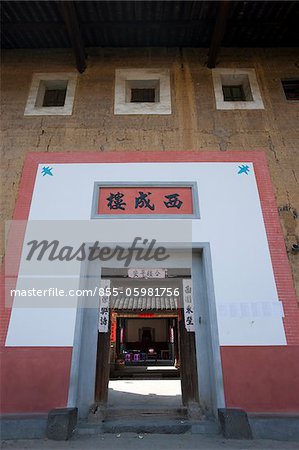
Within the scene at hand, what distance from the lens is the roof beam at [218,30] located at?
505 cm

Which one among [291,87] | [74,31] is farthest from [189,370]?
[74,31]

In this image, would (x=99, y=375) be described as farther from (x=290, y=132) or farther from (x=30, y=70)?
(x=30, y=70)

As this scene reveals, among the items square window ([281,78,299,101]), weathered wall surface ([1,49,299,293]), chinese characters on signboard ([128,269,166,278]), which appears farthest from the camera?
square window ([281,78,299,101])

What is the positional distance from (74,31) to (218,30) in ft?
8.06

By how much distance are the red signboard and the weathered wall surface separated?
78 centimetres

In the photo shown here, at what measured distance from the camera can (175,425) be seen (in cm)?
352

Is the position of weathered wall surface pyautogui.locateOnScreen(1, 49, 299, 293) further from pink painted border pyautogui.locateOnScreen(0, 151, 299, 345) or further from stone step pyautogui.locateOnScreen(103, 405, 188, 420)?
stone step pyautogui.locateOnScreen(103, 405, 188, 420)

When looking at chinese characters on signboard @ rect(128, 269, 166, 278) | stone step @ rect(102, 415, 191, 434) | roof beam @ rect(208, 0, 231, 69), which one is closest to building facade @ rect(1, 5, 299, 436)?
chinese characters on signboard @ rect(128, 269, 166, 278)

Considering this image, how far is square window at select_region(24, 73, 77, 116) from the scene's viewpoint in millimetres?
5555

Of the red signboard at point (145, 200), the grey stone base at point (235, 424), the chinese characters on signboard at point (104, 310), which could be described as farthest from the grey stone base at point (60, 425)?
the red signboard at point (145, 200)

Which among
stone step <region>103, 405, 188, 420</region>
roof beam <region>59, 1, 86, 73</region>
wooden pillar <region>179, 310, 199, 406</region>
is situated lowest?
stone step <region>103, 405, 188, 420</region>

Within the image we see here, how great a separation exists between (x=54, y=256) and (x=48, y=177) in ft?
4.32

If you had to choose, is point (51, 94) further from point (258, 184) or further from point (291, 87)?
point (291, 87)

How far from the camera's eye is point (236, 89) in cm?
611
